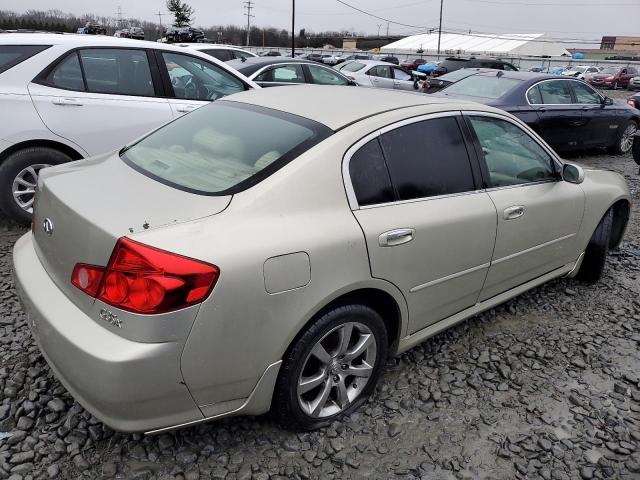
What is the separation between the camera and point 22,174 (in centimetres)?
A: 434

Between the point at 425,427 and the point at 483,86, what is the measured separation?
272 inches

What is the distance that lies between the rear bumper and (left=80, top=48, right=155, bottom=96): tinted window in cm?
330

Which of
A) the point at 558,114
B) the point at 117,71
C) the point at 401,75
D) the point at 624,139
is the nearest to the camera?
the point at 117,71

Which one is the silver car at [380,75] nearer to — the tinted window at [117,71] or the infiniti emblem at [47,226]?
the tinted window at [117,71]

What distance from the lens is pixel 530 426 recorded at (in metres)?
2.55

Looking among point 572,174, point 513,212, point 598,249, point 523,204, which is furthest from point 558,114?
point 513,212

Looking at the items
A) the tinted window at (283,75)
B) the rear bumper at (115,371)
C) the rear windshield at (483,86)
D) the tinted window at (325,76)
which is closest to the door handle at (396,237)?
the rear bumper at (115,371)

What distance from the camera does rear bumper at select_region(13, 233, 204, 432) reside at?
1.77 meters

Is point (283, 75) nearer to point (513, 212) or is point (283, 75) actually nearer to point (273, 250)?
point (513, 212)

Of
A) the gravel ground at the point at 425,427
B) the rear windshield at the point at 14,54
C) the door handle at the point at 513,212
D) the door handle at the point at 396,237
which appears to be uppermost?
the rear windshield at the point at 14,54

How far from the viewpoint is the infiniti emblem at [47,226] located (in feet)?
7.27

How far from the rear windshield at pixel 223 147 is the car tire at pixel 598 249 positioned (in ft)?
8.74

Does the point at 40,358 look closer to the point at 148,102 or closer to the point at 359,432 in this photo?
the point at 359,432

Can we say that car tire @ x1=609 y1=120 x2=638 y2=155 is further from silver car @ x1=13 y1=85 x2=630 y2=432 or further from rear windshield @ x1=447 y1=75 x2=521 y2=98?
silver car @ x1=13 y1=85 x2=630 y2=432
